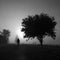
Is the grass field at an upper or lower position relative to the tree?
lower

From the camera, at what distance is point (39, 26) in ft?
132

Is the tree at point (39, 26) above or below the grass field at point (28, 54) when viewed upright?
above

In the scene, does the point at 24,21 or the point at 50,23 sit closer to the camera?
the point at 50,23

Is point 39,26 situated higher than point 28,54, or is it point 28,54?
point 39,26

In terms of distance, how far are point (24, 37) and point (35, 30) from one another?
26.3 ft

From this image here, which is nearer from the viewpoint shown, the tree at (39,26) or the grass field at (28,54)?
the grass field at (28,54)

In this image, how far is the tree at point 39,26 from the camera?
40.1m

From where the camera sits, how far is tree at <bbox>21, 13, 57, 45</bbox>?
1580 inches

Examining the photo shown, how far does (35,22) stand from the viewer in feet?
135

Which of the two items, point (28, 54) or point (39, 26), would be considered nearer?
point (28, 54)

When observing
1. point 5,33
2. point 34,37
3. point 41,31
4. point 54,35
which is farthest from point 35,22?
point 5,33

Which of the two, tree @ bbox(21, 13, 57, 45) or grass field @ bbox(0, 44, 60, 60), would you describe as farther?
tree @ bbox(21, 13, 57, 45)

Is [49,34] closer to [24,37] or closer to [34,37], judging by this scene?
[34,37]

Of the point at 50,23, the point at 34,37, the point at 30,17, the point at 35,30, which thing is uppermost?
the point at 30,17
